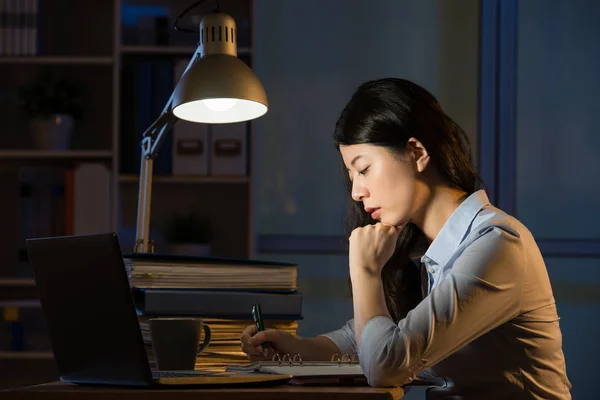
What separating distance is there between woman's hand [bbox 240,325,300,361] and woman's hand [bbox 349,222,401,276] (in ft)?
0.88

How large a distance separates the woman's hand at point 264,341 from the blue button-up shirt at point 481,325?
10.9 inches

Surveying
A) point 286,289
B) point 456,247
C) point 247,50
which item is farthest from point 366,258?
point 247,50

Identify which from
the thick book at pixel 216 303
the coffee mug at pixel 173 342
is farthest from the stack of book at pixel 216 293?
the coffee mug at pixel 173 342

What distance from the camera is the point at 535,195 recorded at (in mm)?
3441

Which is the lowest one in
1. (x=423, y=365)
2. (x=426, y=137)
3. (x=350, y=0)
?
(x=423, y=365)

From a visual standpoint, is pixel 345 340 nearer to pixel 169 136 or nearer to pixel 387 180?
pixel 387 180

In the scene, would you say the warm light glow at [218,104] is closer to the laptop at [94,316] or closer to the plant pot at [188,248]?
the laptop at [94,316]

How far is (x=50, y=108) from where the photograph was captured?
324 cm

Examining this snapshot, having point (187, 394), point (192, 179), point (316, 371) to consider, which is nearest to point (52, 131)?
point (192, 179)

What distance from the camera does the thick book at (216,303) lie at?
154 cm

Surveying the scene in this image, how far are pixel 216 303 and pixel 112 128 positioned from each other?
6.38ft

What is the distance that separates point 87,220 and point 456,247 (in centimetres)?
192

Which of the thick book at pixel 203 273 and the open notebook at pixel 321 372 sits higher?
the thick book at pixel 203 273

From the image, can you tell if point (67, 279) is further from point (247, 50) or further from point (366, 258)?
point (247, 50)
